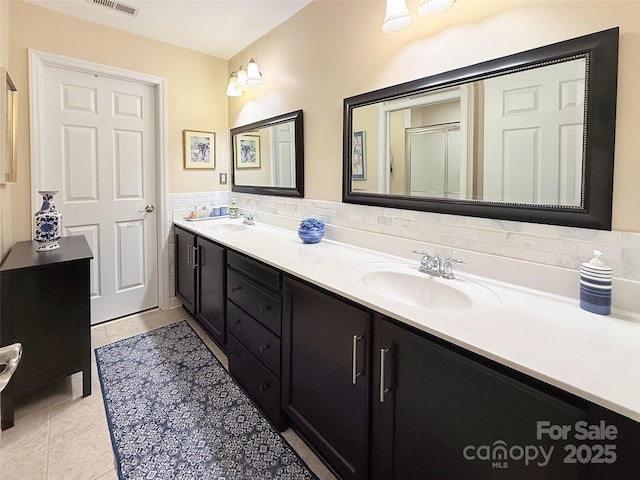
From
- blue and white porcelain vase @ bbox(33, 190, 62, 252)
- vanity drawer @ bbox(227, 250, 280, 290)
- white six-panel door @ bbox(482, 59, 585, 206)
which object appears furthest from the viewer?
blue and white porcelain vase @ bbox(33, 190, 62, 252)

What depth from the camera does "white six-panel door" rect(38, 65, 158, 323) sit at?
2.60 metres

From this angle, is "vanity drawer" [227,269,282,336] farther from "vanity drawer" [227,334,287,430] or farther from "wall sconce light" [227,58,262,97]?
"wall sconce light" [227,58,262,97]

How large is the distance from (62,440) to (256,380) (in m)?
0.93

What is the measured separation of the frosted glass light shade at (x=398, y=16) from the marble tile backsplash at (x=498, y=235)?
2.81 feet

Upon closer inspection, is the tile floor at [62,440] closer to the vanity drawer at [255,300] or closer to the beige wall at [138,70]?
the vanity drawer at [255,300]

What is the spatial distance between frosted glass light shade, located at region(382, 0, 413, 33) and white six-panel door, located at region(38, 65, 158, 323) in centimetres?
234

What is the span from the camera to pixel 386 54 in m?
1.79

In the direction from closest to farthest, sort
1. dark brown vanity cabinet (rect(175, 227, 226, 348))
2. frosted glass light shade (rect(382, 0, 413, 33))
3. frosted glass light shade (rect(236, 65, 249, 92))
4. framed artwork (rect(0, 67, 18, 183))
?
frosted glass light shade (rect(382, 0, 413, 33)) < framed artwork (rect(0, 67, 18, 183)) < dark brown vanity cabinet (rect(175, 227, 226, 348)) < frosted glass light shade (rect(236, 65, 249, 92))

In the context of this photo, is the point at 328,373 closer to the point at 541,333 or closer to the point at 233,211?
the point at 541,333

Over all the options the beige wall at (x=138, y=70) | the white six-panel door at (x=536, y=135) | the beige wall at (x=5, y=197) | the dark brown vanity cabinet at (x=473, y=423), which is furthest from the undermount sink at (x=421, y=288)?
the beige wall at (x=138, y=70)

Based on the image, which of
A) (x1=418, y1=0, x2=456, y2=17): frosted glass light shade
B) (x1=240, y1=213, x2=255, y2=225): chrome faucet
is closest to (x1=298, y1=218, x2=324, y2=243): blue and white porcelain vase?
(x1=240, y1=213, x2=255, y2=225): chrome faucet

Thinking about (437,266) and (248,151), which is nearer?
(437,266)

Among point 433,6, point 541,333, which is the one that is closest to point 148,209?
point 433,6

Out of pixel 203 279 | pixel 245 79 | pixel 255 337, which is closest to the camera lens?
pixel 255 337
